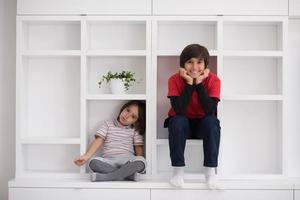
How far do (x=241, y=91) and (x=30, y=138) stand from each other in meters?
1.41

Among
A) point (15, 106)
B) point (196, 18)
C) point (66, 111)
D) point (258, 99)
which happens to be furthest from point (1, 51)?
point (258, 99)

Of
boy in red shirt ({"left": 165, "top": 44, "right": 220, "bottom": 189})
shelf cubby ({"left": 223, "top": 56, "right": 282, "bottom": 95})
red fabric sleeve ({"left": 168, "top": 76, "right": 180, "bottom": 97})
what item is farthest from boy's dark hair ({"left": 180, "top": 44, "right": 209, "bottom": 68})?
shelf cubby ({"left": 223, "top": 56, "right": 282, "bottom": 95})

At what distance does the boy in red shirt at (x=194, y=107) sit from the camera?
8.03ft

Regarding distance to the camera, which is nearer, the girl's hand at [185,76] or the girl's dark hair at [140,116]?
the girl's hand at [185,76]

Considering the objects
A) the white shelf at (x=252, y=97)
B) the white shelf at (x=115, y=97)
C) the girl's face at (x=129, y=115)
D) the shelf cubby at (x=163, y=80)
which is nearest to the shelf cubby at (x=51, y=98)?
the white shelf at (x=115, y=97)

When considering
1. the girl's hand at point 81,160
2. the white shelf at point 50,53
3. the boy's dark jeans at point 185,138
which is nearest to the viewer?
the boy's dark jeans at point 185,138

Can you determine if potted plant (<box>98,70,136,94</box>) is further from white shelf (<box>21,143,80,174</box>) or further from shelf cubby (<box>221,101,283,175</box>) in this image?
shelf cubby (<box>221,101,283,175</box>)

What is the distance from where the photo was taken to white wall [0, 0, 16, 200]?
9.32ft

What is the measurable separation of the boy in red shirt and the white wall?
3.52 ft

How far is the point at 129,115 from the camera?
2.73 m

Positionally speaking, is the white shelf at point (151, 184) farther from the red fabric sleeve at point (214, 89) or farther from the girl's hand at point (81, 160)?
the red fabric sleeve at point (214, 89)

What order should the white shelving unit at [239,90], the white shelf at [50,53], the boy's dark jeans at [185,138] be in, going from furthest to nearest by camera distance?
1. the white shelving unit at [239,90]
2. the white shelf at [50,53]
3. the boy's dark jeans at [185,138]

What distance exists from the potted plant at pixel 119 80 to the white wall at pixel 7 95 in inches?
24.4

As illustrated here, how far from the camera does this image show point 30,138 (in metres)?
2.71
